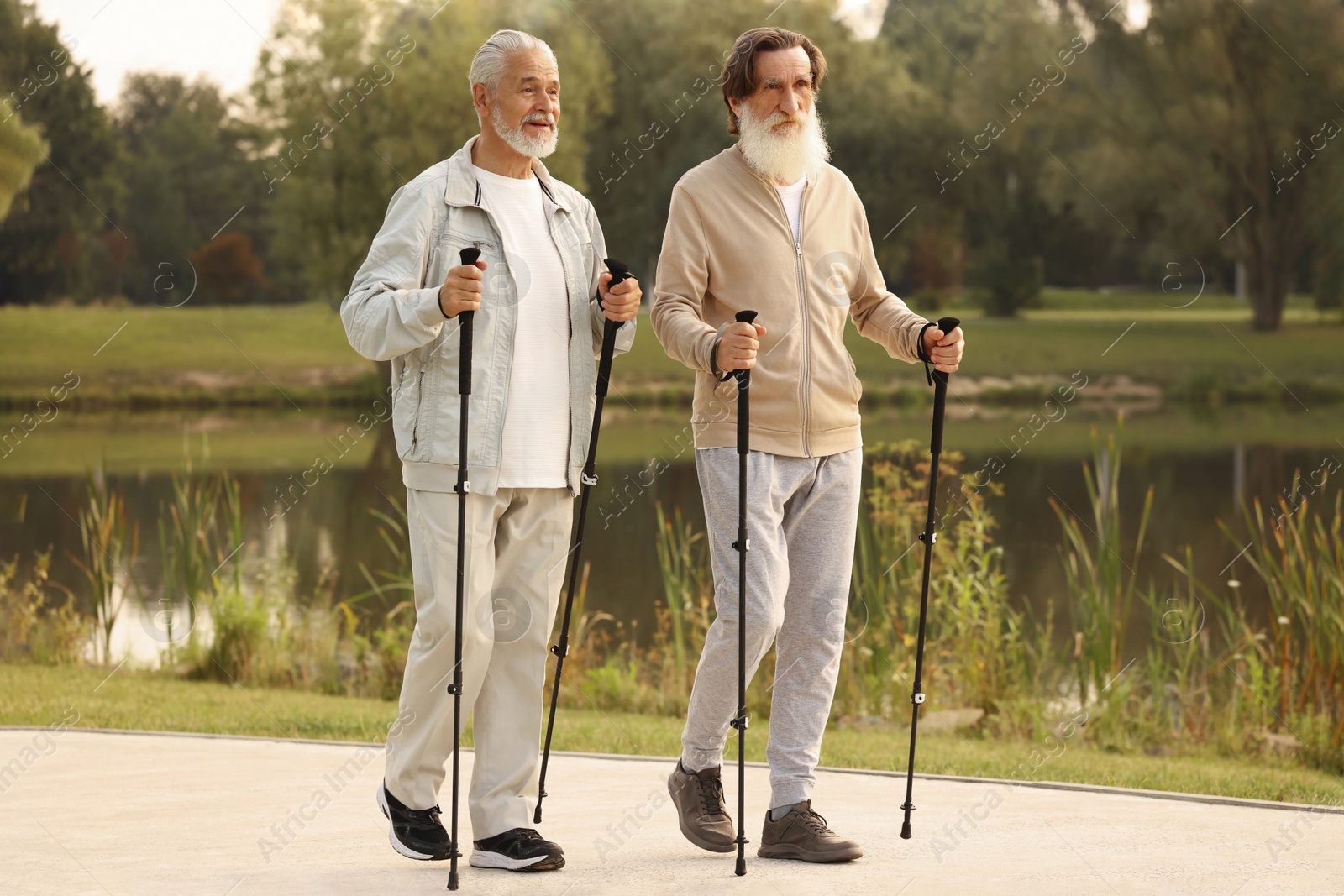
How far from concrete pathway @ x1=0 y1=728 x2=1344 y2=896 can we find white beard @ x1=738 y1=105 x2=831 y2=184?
62.8 inches

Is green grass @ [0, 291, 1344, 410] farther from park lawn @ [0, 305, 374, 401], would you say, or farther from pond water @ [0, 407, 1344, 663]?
pond water @ [0, 407, 1344, 663]

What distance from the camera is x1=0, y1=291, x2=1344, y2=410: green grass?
85.3ft

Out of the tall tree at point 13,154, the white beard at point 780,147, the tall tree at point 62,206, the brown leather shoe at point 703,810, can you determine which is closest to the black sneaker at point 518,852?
the brown leather shoe at point 703,810

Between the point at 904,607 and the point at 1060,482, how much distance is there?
37.3 feet

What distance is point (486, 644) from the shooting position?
11.1 ft

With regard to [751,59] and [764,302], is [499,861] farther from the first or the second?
[751,59]

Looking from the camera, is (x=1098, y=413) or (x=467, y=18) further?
(x=1098, y=413)

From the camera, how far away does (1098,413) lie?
1033 inches

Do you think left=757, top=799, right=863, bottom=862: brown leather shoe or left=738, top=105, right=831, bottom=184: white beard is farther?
left=738, top=105, right=831, bottom=184: white beard

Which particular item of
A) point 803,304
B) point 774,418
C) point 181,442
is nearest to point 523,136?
point 803,304

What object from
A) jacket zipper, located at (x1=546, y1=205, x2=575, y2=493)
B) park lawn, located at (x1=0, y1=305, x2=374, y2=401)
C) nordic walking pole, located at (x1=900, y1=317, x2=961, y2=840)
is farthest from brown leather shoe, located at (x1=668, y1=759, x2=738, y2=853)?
park lawn, located at (x1=0, y1=305, x2=374, y2=401)

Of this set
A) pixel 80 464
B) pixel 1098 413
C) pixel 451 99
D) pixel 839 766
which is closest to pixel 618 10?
pixel 451 99

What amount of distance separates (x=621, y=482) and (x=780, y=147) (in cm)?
1244

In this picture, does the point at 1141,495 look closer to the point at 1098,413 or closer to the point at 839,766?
the point at 1098,413
